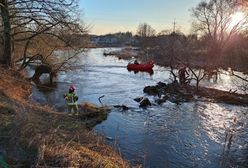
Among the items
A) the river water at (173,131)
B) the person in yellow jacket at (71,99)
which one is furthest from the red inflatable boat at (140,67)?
the person in yellow jacket at (71,99)

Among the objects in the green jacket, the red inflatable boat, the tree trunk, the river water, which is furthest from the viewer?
the red inflatable boat

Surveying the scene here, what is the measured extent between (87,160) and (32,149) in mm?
1086

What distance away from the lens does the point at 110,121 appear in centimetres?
1609

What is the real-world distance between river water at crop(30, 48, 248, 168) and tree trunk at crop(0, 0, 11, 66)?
3.13 meters

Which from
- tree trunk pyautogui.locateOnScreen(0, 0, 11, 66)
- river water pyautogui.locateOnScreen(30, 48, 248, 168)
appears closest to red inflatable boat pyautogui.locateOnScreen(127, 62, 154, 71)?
river water pyautogui.locateOnScreen(30, 48, 248, 168)

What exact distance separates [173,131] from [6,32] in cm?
1212

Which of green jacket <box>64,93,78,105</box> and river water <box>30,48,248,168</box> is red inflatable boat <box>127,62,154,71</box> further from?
green jacket <box>64,93,78,105</box>

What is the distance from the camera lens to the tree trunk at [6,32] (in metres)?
19.4

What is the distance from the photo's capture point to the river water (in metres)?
11.4

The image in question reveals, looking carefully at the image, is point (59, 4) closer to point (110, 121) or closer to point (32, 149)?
point (110, 121)

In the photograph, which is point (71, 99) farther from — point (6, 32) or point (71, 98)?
point (6, 32)

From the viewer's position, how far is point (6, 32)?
66.0 ft

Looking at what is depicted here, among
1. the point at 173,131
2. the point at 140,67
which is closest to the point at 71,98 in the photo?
the point at 173,131

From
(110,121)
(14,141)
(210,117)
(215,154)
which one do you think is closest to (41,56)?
(110,121)
